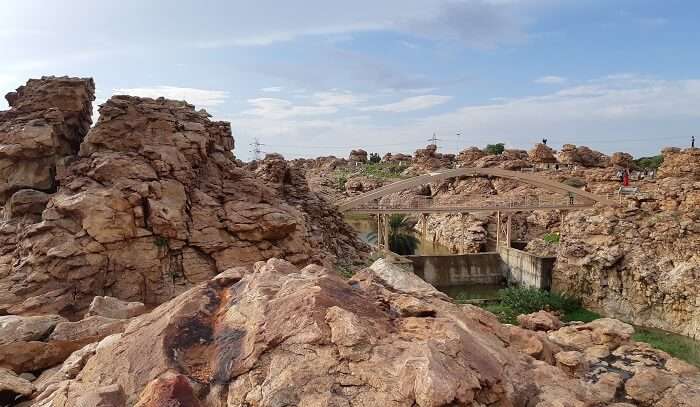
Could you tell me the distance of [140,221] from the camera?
1236 centimetres

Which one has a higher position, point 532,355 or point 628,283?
point 532,355

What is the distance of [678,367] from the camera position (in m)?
5.70

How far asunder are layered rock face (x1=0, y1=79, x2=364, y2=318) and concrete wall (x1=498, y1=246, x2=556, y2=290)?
17490mm

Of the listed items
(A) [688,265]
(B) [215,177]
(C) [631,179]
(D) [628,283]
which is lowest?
(D) [628,283]

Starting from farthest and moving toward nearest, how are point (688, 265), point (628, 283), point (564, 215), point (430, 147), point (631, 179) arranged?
point (430, 147) → point (631, 179) → point (564, 215) → point (628, 283) → point (688, 265)

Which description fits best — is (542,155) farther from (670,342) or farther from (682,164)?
(670,342)

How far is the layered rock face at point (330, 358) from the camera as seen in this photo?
3.49 metres

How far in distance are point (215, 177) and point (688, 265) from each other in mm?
21885

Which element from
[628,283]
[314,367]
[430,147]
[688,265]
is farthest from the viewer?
[430,147]

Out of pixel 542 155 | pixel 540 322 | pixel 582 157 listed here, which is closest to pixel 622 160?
pixel 582 157

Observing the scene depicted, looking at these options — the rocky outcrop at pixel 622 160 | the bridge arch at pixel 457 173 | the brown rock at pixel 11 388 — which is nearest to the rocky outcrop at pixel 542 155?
the rocky outcrop at pixel 622 160

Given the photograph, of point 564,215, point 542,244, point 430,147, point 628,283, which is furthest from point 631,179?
point 430,147

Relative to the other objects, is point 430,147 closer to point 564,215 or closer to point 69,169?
point 564,215

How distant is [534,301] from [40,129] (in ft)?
75.3
